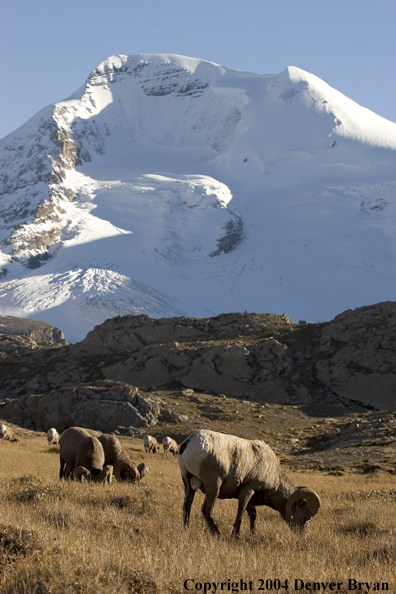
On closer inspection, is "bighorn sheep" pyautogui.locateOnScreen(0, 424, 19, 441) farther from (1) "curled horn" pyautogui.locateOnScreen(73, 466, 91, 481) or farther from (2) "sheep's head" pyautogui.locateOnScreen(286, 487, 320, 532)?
(2) "sheep's head" pyautogui.locateOnScreen(286, 487, 320, 532)

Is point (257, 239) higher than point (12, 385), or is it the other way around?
point (257, 239)

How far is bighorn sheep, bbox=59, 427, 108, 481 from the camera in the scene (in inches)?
593

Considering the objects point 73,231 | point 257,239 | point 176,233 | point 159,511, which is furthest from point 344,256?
point 159,511

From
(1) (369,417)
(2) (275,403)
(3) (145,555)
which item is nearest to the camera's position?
(3) (145,555)

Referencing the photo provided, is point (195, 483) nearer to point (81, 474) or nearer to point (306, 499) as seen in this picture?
point (306, 499)

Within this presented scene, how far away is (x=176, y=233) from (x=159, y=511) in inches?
6975

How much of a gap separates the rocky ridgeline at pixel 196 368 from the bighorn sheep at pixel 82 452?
19.8 m

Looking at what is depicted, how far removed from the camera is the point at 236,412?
128 feet

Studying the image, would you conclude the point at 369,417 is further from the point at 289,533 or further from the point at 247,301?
the point at 247,301

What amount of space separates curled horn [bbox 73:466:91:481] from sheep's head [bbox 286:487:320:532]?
5.53 meters

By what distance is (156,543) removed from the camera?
891 cm

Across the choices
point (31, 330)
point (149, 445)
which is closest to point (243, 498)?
point (149, 445)

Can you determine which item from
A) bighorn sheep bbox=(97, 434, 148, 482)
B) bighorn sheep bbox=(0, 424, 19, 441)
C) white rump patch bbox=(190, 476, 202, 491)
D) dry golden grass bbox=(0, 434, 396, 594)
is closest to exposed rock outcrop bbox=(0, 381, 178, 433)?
bighorn sheep bbox=(0, 424, 19, 441)

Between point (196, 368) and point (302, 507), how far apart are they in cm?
3636
